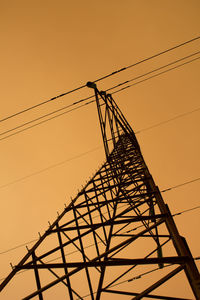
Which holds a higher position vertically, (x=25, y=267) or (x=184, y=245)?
(x=25, y=267)

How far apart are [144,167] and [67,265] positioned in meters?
4.09

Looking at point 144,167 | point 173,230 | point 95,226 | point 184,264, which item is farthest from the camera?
point 144,167

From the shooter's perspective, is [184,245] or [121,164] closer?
[184,245]

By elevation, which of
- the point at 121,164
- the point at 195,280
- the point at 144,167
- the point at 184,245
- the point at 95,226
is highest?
the point at 121,164

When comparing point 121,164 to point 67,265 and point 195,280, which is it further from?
point 195,280

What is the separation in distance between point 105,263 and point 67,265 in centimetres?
63

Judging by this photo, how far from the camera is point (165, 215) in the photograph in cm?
370

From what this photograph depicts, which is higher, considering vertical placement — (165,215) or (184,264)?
(165,215)

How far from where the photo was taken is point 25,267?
3760 millimetres

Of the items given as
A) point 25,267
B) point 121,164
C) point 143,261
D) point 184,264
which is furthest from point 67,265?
point 121,164

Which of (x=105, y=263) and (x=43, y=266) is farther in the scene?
(x=43, y=266)

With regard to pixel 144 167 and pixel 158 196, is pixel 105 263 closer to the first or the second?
pixel 158 196

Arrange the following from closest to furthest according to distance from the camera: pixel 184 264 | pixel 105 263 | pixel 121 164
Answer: pixel 184 264
pixel 105 263
pixel 121 164

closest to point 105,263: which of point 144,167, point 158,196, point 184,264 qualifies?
point 184,264
